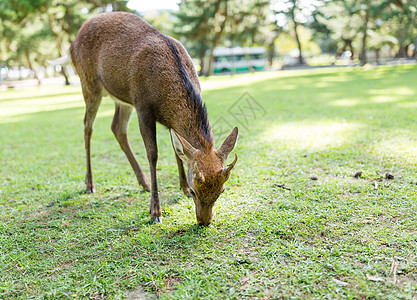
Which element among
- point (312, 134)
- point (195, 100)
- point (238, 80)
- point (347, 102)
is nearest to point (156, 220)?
point (195, 100)

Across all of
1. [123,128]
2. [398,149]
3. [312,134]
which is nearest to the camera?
[123,128]

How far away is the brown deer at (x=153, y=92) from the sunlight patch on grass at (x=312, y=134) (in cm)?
279

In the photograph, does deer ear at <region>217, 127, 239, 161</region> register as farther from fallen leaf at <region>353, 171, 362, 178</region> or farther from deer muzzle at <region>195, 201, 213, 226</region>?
fallen leaf at <region>353, 171, 362, 178</region>

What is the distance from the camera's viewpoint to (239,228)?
3.37 m

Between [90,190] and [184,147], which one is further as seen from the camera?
[90,190]

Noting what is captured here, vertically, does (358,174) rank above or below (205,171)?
below

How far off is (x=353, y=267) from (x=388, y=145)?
3512mm

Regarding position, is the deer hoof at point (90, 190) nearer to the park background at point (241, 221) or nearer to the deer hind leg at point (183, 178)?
the park background at point (241, 221)

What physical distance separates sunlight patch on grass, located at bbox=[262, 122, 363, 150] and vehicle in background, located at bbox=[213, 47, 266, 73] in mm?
38183

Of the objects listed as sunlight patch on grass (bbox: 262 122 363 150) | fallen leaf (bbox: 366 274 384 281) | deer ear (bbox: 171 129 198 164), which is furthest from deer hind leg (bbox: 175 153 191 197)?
sunlight patch on grass (bbox: 262 122 363 150)

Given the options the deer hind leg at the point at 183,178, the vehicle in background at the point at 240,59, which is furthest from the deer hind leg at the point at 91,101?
the vehicle in background at the point at 240,59

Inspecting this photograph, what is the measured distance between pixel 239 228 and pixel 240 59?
1715 inches

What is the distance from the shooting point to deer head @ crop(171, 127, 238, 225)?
3.13 metres

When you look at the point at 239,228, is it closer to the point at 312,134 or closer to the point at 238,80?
the point at 312,134
